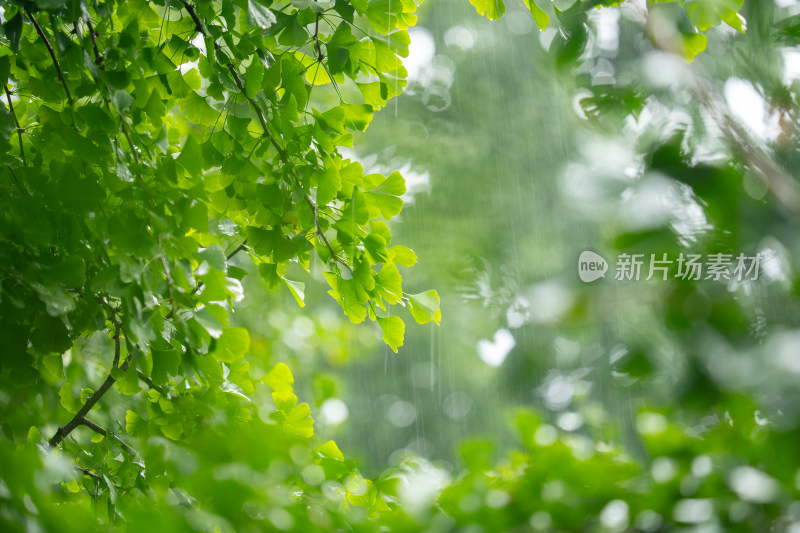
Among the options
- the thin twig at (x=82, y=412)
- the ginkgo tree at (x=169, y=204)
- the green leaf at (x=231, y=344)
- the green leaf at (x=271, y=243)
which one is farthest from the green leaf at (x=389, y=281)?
the thin twig at (x=82, y=412)

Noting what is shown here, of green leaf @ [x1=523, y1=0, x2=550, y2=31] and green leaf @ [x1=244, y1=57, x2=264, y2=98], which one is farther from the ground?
green leaf @ [x1=523, y1=0, x2=550, y2=31]

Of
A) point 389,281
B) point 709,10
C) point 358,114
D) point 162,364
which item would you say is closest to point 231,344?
point 162,364

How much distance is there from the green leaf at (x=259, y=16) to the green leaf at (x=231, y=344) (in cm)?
35

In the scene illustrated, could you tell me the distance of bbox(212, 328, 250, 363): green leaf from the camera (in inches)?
24.7

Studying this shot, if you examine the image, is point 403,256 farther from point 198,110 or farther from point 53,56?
point 53,56

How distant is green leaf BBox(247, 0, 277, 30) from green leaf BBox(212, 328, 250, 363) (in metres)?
0.35

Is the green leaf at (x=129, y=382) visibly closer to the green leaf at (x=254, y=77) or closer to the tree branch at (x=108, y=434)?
the tree branch at (x=108, y=434)

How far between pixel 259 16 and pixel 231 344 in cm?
37

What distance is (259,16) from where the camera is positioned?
742mm

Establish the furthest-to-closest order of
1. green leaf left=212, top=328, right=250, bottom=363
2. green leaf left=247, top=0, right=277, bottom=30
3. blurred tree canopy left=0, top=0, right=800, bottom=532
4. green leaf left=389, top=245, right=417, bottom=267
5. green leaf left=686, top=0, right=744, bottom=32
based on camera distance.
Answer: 1. green leaf left=389, top=245, right=417, bottom=267
2. green leaf left=247, top=0, right=277, bottom=30
3. green leaf left=212, top=328, right=250, bottom=363
4. green leaf left=686, top=0, right=744, bottom=32
5. blurred tree canopy left=0, top=0, right=800, bottom=532

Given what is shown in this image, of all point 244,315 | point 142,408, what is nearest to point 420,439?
point 244,315

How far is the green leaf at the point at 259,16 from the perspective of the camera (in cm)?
73

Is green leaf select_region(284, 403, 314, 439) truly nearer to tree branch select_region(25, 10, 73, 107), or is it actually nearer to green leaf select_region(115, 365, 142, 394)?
green leaf select_region(115, 365, 142, 394)

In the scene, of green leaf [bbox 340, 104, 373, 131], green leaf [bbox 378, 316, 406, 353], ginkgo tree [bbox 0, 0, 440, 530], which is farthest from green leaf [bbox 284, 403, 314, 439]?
green leaf [bbox 340, 104, 373, 131]
